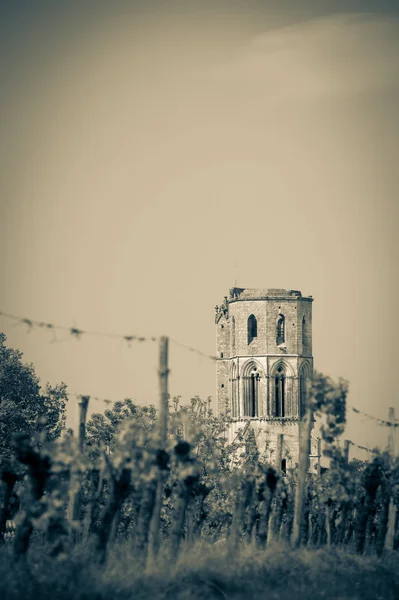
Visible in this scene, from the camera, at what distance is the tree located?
8361 centimetres

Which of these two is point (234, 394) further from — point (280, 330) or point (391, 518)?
point (391, 518)

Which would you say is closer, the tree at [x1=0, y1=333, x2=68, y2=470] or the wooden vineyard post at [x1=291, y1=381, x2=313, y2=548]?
the wooden vineyard post at [x1=291, y1=381, x2=313, y2=548]

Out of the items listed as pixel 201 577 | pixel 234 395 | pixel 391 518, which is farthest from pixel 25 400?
pixel 201 577

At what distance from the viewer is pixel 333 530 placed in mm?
62812

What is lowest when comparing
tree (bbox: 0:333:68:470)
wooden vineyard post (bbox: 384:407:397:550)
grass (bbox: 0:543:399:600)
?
grass (bbox: 0:543:399:600)

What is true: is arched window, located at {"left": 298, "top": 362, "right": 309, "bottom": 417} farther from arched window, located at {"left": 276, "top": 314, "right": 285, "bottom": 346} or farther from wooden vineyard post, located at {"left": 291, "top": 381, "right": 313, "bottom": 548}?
wooden vineyard post, located at {"left": 291, "top": 381, "right": 313, "bottom": 548}

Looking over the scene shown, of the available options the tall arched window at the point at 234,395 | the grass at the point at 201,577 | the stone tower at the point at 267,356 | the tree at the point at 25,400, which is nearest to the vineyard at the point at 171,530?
the grass at the point at 201,577

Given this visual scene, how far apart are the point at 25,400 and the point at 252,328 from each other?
120 feet

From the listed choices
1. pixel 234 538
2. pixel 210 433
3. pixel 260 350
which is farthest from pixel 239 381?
pixel 234 538

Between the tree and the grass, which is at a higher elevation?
the tree

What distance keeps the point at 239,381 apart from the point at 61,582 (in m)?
92.0

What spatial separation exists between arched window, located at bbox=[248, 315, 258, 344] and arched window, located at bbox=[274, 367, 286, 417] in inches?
159

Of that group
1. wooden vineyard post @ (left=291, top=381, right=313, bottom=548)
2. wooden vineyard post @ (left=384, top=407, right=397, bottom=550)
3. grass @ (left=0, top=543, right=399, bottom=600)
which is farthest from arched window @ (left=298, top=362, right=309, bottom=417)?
grass @ (left=0, top=543, right=399, bottom=600)

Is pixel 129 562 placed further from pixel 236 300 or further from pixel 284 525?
pixel 236 300
